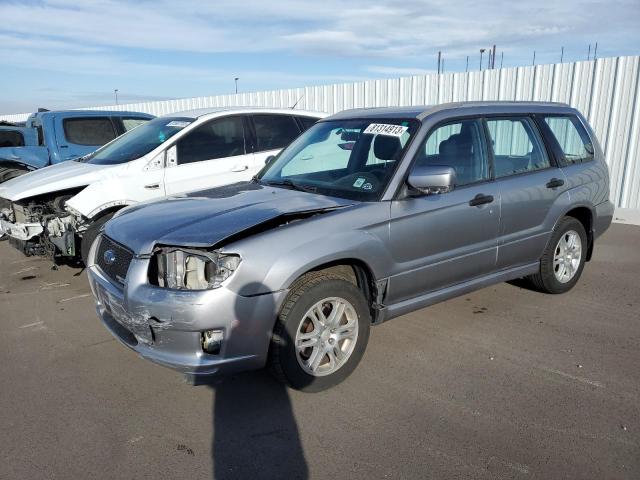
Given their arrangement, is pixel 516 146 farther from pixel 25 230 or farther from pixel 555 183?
pixel 25 230

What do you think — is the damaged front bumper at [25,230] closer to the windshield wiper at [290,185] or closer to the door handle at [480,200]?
the windshield wiper at [290,185]

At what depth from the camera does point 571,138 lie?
199 inches

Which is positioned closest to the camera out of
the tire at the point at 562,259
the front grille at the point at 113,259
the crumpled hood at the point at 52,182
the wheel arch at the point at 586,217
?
the front grille at the point at 113,259

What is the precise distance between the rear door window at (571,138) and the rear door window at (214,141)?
368 cm

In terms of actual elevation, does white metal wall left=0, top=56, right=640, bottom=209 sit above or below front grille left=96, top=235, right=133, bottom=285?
above

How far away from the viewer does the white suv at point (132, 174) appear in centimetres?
571

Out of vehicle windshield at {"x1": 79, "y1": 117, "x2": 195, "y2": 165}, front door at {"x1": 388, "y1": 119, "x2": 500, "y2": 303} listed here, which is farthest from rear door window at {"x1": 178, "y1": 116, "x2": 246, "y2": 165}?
front door at {"x1": 388, "y1": 119, "x2": 500, "y2": 303}

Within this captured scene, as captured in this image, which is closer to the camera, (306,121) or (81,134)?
(306,121)

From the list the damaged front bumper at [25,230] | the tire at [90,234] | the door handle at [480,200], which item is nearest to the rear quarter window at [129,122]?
the damaged front bumper at [25,230]

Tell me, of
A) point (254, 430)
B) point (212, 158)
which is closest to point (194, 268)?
point (254, 430)

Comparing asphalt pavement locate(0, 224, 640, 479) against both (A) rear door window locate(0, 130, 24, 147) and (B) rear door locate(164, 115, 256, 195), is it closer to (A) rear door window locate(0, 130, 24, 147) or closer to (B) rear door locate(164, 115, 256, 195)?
(B) rear door locate(164, 115, 256, 195)

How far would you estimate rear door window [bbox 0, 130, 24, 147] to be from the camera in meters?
9.63

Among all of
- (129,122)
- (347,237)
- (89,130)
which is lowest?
(347,237)

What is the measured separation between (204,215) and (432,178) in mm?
1554
